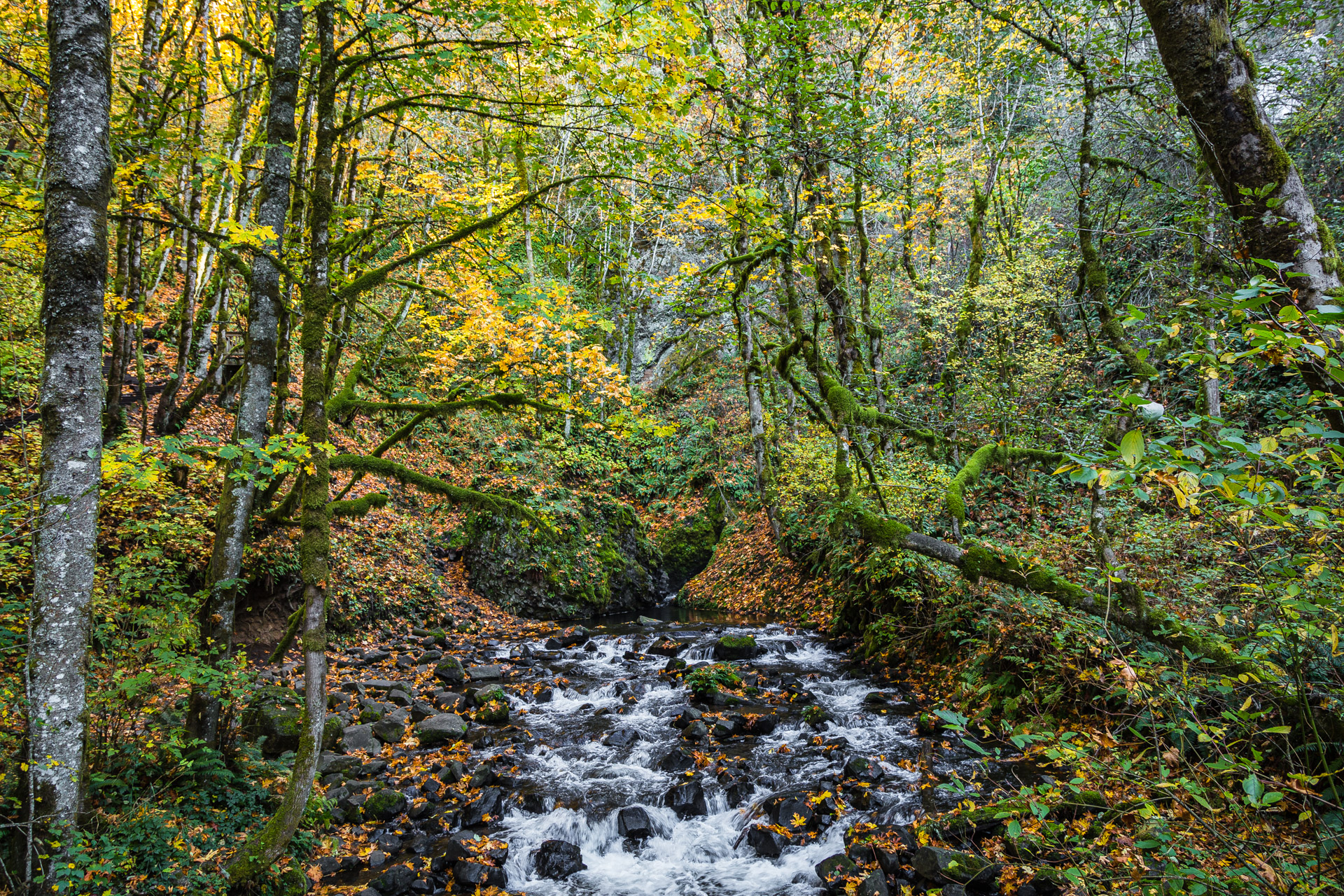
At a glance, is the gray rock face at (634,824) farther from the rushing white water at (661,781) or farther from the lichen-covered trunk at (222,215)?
the lichen-covered trunk at (222,215)

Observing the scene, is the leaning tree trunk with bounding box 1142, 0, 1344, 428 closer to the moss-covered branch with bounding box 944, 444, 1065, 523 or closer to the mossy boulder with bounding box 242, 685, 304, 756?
the moss-covered branch with bounding box 944, 444, 1065, 523

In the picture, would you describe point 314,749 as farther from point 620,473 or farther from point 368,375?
point 620,473

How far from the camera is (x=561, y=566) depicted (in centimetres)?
1496

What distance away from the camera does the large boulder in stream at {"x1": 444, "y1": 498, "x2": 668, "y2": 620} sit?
14.1m

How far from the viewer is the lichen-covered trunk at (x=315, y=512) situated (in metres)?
4.20

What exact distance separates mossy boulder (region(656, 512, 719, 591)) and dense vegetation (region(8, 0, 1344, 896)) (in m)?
4.33

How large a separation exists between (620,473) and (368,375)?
11273 mm

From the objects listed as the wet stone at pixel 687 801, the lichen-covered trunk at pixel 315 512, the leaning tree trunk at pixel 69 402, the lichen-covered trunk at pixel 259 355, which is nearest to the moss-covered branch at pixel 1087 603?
the wet stone at pixel 687 801

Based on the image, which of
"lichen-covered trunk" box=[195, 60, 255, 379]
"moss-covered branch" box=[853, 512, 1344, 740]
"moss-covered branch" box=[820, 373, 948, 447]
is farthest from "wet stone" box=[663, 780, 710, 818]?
"lichen-covered trunk" box=[195, 60, 255, 379]

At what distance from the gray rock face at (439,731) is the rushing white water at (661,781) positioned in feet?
3.34

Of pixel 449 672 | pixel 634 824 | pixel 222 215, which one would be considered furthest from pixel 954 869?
pixel 222 215

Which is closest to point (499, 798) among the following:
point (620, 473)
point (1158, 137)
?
point (1158, 137)

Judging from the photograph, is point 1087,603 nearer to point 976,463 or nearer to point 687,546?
point 976,463

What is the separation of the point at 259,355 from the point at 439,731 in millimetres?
4995
